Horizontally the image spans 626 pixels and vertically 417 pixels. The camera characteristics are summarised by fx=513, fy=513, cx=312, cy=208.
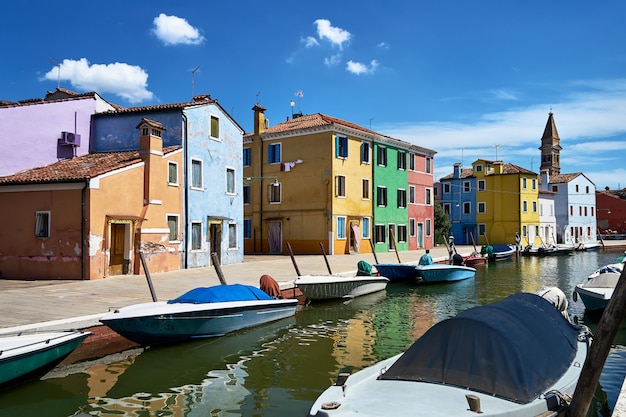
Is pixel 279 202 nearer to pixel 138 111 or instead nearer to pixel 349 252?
pixel 349 252

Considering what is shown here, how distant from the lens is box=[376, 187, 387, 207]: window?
37.8 meters

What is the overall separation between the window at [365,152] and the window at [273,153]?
594 centimetres

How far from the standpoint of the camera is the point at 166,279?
18.4m

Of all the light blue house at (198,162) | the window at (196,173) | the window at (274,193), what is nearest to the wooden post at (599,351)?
the light blue house at (198,162)

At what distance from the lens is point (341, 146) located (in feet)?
113

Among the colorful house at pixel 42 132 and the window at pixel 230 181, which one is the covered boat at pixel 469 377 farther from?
the window at pixel 230 181

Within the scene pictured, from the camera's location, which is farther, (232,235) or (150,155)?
(232,235)

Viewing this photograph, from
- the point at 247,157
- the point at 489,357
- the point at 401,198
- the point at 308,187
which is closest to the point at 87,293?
the point at 489,357

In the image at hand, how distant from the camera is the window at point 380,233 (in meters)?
37.4

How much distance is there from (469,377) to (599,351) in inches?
53.1

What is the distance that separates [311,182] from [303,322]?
68.4 ft

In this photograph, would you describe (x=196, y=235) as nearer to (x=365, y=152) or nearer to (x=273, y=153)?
(x=273, y=153)

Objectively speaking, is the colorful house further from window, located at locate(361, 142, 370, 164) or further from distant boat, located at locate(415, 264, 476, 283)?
window, located at locate(361, 142, 370, 164)

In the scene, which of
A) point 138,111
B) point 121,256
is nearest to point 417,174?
point 138,111
